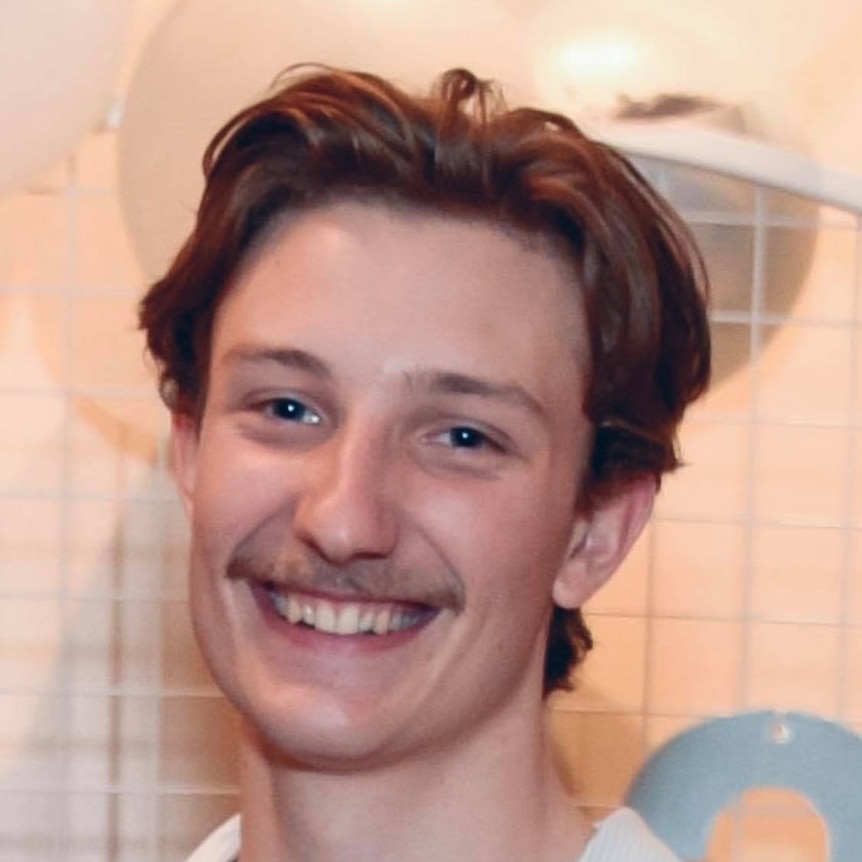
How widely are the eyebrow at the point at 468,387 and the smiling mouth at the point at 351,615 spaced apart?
0.10 meters

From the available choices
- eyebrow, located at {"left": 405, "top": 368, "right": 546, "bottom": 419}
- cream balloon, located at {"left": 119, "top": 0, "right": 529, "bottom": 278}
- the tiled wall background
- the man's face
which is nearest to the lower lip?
the man's face

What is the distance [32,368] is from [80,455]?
0.24 ft

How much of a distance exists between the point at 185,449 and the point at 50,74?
22 cm

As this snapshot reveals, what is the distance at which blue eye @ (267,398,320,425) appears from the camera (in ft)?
2.72

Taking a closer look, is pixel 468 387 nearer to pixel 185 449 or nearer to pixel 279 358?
pixel 279 358

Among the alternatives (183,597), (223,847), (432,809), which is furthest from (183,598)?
(432,809)

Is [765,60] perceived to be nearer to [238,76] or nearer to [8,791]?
[238,76]

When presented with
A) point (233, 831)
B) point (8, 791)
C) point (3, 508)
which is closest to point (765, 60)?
point (233, 831)

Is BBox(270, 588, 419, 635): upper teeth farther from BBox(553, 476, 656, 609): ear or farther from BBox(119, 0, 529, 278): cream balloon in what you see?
BBox(119, 0, 529, 278): cream balloon

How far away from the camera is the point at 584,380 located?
2.86ft

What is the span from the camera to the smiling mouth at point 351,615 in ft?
2.68

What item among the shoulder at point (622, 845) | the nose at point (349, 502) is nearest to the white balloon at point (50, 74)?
the nose at point (349, 502)

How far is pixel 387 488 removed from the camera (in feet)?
2.62

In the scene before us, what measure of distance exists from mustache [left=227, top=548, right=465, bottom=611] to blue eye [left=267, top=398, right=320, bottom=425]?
0.06 m
